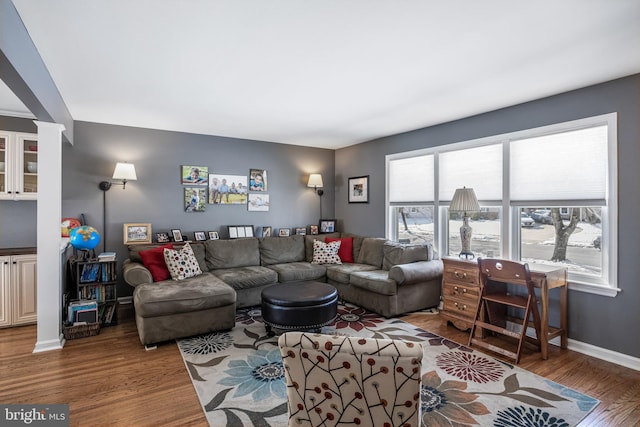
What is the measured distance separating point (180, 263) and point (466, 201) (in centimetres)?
344

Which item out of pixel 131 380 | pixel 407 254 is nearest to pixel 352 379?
pixel 131 380

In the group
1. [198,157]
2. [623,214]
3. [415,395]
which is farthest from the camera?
[198,157]

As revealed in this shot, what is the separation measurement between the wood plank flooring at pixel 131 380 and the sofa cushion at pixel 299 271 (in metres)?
1.72

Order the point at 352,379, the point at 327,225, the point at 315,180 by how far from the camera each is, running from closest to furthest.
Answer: the point at 352,379
the point at 315,180
the point at 327,225

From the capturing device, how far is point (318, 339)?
4.11 ft

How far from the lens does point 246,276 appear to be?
4.36 meters

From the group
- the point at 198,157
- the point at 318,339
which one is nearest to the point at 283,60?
the point at 318,339

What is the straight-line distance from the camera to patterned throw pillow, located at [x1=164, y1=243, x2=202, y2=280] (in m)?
4.02

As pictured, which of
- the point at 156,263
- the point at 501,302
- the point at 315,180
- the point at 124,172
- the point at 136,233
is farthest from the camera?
the point at 315,180

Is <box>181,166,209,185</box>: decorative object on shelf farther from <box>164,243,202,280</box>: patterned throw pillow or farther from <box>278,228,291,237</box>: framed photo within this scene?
<box>278,228,291,237</box>: framed photo

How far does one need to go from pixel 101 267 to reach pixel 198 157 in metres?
2.06

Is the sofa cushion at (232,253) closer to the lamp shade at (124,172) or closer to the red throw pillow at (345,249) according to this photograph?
the red throw pillow at (345,249)

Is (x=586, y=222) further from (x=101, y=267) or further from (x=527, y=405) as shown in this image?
(x=101, y=267)

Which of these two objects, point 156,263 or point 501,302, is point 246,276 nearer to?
point 156,263
